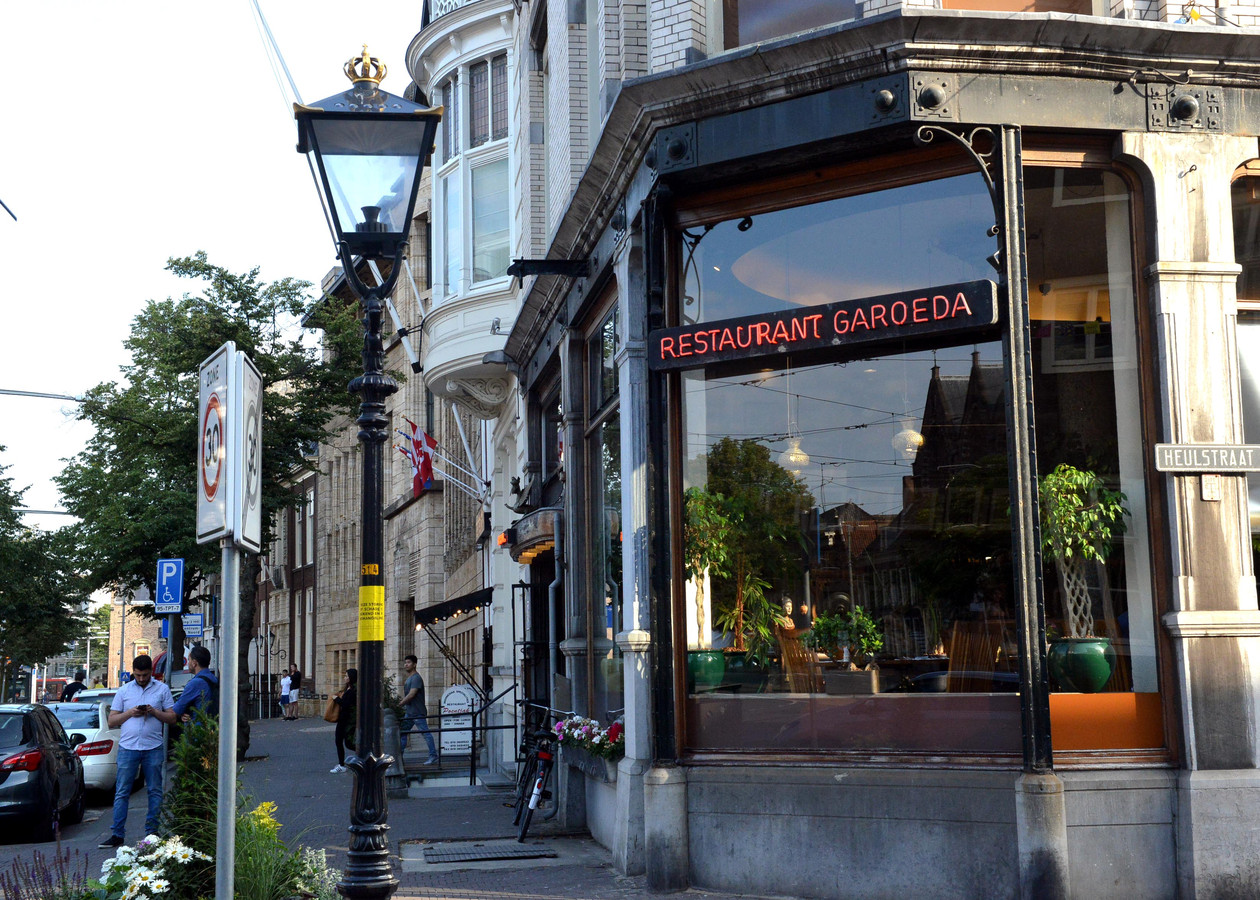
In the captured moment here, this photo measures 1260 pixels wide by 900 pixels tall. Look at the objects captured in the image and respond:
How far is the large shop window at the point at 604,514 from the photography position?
1287cm

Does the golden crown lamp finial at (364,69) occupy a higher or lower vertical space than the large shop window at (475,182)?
lower

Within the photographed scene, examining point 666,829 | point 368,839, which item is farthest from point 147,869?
point 666,829

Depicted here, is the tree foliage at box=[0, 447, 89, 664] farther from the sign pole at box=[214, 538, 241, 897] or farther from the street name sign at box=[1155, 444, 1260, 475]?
the sign pole at box=[214, 538, 241, 897]

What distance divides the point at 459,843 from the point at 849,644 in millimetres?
4851

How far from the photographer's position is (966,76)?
9.44 m

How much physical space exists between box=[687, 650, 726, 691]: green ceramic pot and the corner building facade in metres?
0.03

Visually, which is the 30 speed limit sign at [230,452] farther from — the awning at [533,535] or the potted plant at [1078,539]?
the awning at [533,535]

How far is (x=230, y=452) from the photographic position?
533cm

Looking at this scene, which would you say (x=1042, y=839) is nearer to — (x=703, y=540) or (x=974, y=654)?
(x=974, y=654)

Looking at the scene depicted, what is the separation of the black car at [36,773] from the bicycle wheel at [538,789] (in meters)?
4.49

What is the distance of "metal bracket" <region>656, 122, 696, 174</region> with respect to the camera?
1027cm

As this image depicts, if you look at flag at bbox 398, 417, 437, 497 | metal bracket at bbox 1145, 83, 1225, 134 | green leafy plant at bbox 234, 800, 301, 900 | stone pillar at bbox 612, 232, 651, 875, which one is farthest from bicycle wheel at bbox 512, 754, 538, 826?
flag at bbox 398, 417, 437, 497

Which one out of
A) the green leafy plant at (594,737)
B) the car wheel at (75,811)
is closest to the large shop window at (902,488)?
the green leafy plant at (594,737)

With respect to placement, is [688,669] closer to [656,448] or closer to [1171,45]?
[656,448]
